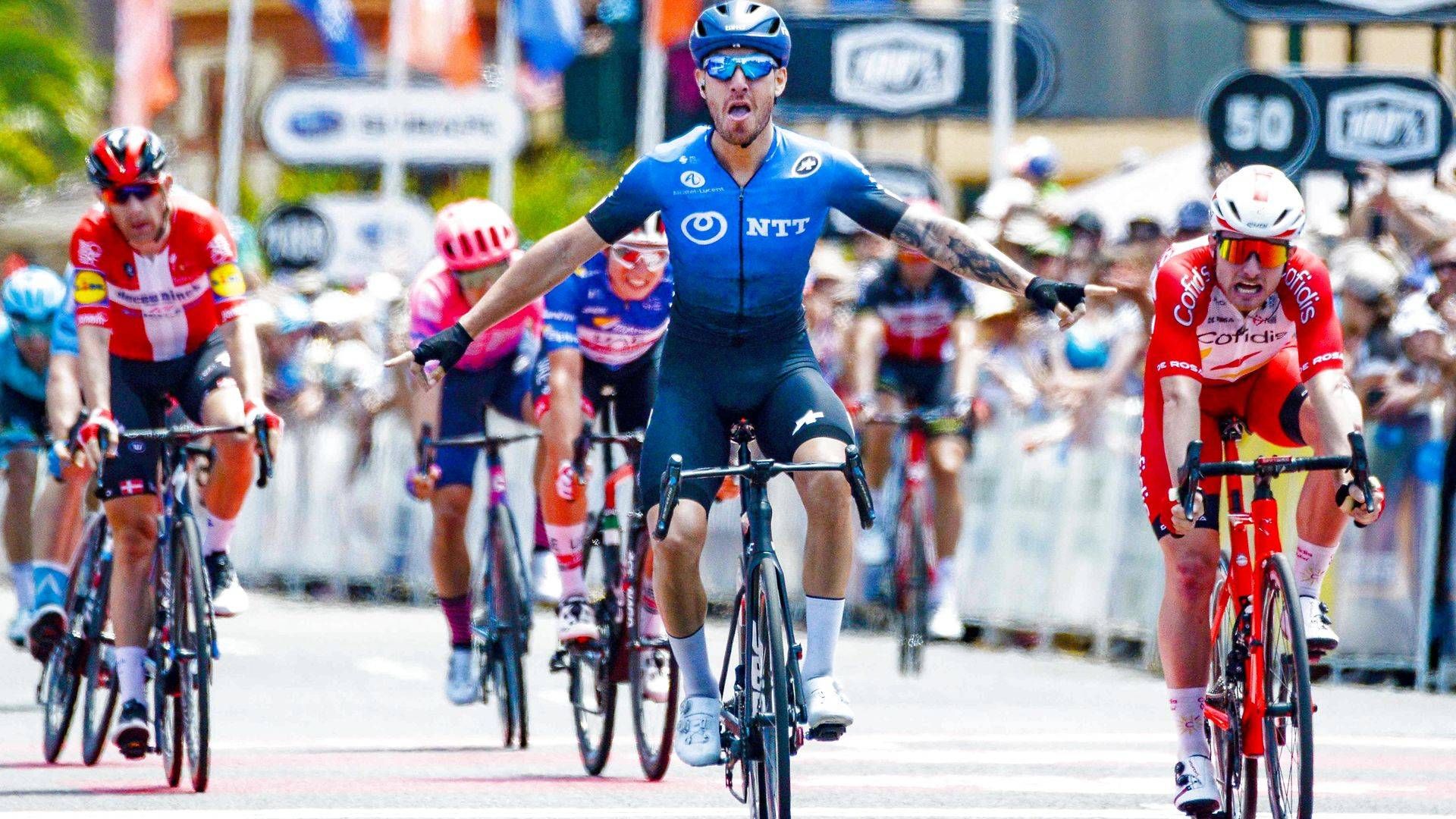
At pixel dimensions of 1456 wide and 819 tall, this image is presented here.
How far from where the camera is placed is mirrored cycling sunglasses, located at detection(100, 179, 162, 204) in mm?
10312

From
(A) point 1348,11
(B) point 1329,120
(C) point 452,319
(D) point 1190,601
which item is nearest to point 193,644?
(C) point 452,319

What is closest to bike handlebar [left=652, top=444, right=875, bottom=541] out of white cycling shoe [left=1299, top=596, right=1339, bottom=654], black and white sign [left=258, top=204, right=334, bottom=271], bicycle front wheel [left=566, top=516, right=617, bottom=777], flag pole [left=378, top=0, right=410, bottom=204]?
white cycling shoe [left=1299, top=596, right=1339, bottom=654]

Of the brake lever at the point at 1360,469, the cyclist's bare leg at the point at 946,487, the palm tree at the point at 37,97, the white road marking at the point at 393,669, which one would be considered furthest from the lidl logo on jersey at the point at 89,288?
the palm tree at the point at 37,97

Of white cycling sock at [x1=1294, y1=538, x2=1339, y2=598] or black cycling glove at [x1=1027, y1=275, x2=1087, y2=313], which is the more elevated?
black cycling glove at [x1=1027, y1=275, x2=1087, y2=313]

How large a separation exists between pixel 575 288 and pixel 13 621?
373 cm

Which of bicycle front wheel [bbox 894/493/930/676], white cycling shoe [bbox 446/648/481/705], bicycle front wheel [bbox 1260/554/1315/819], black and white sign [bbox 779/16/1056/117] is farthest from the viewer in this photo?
black and white sign [bbox 779/16/1056/117]

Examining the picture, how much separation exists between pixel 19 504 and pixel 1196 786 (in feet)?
24.6

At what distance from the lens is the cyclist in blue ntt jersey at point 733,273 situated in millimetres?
8516

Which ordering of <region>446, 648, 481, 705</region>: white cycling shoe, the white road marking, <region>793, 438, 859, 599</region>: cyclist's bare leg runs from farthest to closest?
1. the white road marking
2. <region>446, 648, 481, 705</region>: white cycling shoe
3. <region>793, 438, 859, 599</region>: cyclist's bare leg

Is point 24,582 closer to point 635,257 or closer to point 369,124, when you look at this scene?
point 635,257

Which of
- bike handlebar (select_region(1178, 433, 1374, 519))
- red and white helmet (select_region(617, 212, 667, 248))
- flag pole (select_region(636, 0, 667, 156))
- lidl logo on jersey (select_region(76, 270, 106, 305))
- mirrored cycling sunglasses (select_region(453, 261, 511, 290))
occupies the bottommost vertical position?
bike handlebar (select_region(1178, 433, 1374, 519))

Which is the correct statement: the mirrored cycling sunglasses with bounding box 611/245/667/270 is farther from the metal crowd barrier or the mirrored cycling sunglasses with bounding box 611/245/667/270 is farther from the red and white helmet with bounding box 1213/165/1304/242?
the red and white helmet with bounding box 1213/165/1304/242

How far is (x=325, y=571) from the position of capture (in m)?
22.4

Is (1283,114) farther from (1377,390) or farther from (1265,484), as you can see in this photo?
(1265,484)
